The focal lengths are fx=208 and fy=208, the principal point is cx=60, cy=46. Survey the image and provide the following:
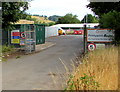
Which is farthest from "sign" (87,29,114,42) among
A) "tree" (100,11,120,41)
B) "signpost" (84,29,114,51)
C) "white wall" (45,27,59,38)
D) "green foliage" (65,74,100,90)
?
"white wall" (45,27,59,38)

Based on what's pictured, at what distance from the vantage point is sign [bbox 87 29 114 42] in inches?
471

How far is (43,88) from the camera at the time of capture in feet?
19.7

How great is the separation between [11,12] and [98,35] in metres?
5.96

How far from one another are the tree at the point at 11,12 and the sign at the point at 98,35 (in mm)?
5277

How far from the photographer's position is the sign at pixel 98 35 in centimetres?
1196

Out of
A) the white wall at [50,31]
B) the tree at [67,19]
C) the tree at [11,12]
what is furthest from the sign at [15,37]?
the tree at [67,19]

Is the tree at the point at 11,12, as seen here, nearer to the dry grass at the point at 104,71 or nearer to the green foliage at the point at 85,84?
the dry grass at the point at 104,71

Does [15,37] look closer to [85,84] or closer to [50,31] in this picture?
[85,84]

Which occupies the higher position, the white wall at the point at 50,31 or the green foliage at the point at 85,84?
the white wall at the point at 50,31

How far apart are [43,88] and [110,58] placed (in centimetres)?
261

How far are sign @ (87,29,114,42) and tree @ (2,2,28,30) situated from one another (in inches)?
208

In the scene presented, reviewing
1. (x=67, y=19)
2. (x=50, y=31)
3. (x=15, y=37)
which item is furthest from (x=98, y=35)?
(x=67, y=19)

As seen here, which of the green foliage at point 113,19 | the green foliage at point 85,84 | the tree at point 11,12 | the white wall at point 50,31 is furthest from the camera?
the white wall at point 50,31

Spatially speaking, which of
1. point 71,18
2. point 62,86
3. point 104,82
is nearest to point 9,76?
point 62,86
